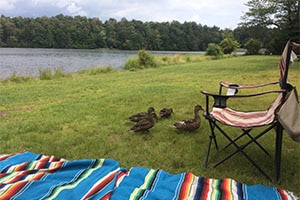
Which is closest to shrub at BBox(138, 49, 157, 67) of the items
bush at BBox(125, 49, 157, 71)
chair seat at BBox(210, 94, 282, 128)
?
bush at BBox(125, 49, 157, 71)

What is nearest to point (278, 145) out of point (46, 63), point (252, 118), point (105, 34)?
point (252, 118)

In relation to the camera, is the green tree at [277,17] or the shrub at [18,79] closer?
the shrub at [18,79]

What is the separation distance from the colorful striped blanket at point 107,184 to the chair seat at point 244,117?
0.51 m

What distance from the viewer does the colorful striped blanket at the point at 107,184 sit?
2020 mm

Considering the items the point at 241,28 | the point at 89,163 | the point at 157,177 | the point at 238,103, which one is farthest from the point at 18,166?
the point at 241,28

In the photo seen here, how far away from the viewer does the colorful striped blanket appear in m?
2.02

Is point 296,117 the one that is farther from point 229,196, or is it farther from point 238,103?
point 238,103

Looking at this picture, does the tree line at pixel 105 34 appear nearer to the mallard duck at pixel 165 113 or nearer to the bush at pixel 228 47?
the bush at pixel 228 47

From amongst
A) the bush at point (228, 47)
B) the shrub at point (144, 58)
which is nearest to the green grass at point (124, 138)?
the shrub at point (144, 58)

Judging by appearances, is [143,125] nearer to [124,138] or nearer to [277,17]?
[124,138]

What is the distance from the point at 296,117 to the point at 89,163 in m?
1.75

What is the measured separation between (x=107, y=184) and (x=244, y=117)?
4.79 feet

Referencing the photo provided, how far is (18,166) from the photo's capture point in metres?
2.52

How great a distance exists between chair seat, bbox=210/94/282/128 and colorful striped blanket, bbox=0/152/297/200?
1.66 feet
